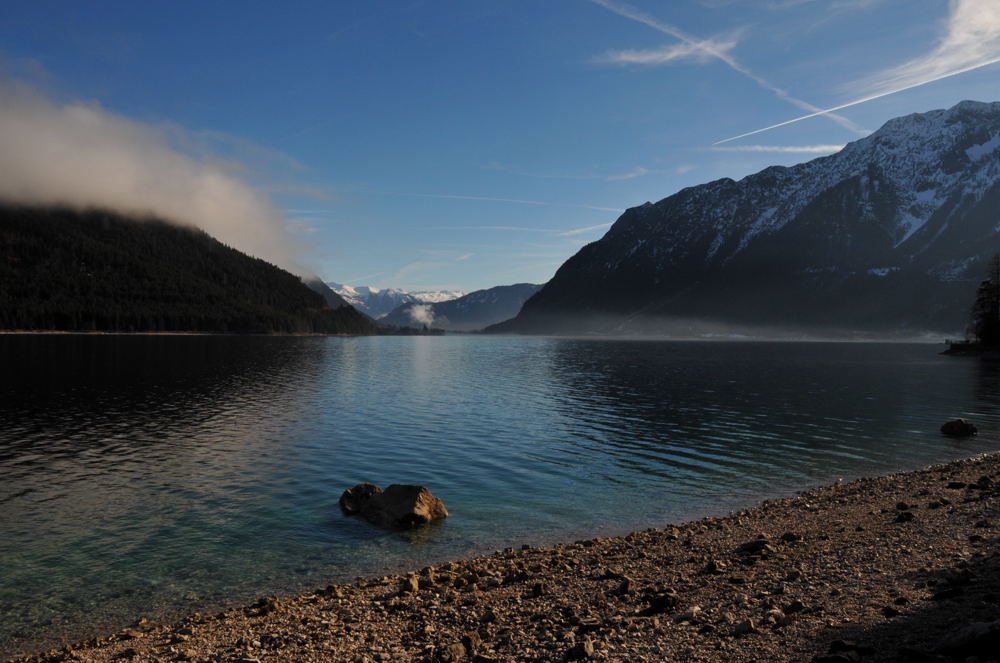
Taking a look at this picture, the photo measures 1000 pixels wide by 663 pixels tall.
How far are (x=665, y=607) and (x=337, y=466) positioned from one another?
30292 mm

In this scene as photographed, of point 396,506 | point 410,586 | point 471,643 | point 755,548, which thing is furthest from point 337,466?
point 755,548

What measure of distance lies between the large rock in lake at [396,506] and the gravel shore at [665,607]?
5.97m

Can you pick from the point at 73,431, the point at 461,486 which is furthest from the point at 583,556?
the point at 73,431

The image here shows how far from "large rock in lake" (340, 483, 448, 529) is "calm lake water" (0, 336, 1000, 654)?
0.89 meters

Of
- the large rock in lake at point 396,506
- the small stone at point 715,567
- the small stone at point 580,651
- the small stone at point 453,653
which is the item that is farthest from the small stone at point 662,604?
the large rock in lake at point 396,506

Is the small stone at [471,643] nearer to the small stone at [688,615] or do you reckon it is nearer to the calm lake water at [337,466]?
the small stone at [688,615]

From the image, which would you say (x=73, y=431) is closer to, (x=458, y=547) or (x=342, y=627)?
(x=458, y=547)

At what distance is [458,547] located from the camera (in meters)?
26.2

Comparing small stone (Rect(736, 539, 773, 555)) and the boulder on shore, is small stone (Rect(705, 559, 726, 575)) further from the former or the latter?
the boulder on shore

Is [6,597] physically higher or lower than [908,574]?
lower

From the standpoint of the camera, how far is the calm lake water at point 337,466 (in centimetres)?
2334

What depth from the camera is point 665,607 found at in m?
16.3

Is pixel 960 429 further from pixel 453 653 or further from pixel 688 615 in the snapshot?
pixel 453 653

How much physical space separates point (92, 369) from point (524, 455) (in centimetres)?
10409
